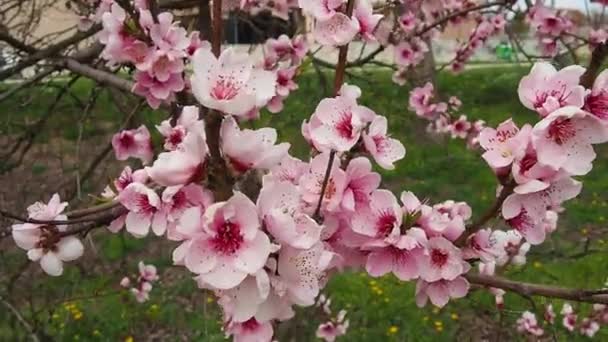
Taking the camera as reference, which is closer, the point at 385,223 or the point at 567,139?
the point at 567,139

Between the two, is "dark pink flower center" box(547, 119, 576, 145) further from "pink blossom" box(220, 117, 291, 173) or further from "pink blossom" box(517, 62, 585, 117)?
"pink blossom" box(220, 117, 291, 173)

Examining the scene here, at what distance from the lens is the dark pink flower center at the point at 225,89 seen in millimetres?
872

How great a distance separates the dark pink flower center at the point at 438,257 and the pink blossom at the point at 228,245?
1.23ft

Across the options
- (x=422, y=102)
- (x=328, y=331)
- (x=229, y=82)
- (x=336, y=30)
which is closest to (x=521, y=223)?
(x=336, y=30)

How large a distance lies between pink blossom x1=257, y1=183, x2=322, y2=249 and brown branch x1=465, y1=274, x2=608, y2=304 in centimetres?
44

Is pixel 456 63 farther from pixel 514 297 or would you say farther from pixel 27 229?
pixel 27 229

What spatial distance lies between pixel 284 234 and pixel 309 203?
21 cm

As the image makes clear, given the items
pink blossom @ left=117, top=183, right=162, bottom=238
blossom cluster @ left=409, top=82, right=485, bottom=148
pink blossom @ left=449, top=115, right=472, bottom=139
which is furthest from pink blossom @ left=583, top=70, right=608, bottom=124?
pink blossom @ left=449, top=115, right=472, bottom=139

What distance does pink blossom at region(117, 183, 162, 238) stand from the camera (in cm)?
121

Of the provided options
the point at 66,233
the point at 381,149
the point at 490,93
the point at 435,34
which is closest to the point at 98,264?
the point at 435,34

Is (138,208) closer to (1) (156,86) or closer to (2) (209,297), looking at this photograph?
(1) (156,86)

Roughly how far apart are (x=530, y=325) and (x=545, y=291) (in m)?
2.34

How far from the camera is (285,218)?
0.92 metres

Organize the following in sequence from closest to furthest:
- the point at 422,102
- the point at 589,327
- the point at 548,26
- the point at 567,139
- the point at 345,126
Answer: the point at 567,139 < the point at 345,126 < the point at 548,26 < the point at 589,327 < the point at 422,102
